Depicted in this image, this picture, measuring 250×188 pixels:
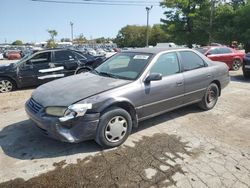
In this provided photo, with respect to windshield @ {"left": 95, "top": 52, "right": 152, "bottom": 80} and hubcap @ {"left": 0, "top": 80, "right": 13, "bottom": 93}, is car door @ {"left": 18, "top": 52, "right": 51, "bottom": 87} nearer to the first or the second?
hubcap @ {"left": 0, "top": 80, "right": 13, "bottom": 93}

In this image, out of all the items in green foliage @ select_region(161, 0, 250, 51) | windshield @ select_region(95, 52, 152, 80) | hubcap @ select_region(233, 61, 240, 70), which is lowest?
hubcap @ select_region(233, 61, 240, 70)

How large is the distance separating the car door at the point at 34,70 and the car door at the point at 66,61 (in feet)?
1.22

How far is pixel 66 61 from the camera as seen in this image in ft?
32.8

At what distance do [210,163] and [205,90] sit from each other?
248cm

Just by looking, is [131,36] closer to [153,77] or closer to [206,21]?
[206,21]

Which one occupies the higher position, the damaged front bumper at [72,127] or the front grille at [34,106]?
the front grille at [34,106]

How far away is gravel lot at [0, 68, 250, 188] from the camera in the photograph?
3.40 meters

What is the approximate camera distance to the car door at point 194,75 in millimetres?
5455

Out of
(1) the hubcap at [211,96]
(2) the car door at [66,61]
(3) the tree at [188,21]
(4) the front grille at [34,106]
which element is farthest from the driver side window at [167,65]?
A: (3) the tree at [188,21]

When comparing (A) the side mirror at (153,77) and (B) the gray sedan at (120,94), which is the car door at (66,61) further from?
(A) the side mirror at (153,77)

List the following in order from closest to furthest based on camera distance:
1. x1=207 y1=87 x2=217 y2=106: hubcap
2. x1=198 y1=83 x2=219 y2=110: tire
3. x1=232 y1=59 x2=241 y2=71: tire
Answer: x1=198 y1=83 x2=219 y2=110: tire → x1=207 y1=87 x2=217 y2=106: hubcap → x1=232 y1=59 x2=241 y2=71: tire

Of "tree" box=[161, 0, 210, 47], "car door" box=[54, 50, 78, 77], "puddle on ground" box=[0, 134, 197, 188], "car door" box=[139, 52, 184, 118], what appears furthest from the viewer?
"tree" box=[161, 0, 210, 47]

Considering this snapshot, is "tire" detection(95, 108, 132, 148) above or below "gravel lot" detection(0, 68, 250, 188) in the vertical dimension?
above

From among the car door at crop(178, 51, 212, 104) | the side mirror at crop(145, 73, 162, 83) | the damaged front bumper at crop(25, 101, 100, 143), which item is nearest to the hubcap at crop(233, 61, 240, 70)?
the car door at crop(178, 51, 212, 104)
